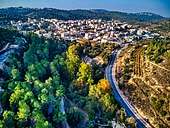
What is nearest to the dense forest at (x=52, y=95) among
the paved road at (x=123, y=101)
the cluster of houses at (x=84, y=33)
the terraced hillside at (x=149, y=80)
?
the paved road at (x=123, y=101)

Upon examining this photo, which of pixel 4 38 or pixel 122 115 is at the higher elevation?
pixel 4 38

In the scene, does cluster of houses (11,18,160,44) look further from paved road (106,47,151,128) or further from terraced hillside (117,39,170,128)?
paved road (106,47,151,128)

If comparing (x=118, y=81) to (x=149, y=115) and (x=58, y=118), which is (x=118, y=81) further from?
(x=58, y=118)

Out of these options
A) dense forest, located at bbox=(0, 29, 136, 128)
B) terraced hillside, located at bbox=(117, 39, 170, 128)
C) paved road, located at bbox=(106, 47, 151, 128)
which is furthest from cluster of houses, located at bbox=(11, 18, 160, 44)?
dense forest, located at bbox=(0, 29, 136, 128)

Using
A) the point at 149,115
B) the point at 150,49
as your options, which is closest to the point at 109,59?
the point at 150,49

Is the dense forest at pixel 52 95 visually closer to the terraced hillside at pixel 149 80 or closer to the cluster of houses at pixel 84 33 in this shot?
the terraced hillside at pixel 149 80

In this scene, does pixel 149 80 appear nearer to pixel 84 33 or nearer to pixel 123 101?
pixel 123 101
